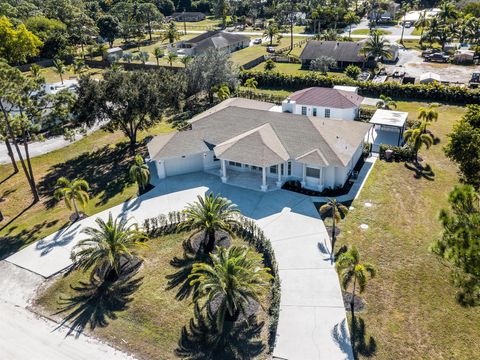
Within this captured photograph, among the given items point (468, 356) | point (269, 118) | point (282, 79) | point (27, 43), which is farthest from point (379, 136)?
point (27, 43)

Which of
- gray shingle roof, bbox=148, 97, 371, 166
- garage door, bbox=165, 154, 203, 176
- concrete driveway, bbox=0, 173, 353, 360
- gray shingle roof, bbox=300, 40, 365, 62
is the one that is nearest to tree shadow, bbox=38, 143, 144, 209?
concrete driveway, bbox=0, 173, 353, 360

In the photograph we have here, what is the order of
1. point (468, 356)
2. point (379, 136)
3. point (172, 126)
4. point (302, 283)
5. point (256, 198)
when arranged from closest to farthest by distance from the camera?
point (468, 356), point (302, 283), point (256, 198), point (379, 136), point (172, 126)

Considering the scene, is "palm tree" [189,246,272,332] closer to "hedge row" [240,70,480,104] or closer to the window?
the window

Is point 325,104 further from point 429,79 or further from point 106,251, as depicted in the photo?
point 106,251

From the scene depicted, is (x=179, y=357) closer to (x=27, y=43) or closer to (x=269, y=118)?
(x=269, y=118)

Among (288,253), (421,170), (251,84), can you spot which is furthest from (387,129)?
(288,253)

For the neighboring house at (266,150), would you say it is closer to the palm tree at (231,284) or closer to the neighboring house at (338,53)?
the palm tree at (231,284)
